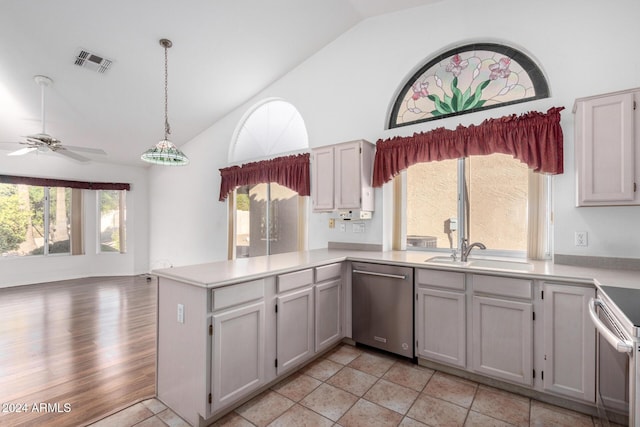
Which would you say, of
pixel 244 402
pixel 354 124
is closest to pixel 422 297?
pixel 244 402

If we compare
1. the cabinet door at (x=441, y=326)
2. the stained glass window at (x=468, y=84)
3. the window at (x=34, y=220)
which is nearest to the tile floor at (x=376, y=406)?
the cabinet door at (x=441, y=326)

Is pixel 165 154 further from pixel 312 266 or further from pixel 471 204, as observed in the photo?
pixel 471 204

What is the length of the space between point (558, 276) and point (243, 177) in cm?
408

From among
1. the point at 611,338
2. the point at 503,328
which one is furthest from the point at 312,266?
the point at 611,338

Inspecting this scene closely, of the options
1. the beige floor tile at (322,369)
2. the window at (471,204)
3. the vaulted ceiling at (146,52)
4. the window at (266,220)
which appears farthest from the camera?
the window at (266,220)

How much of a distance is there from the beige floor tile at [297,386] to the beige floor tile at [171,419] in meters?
0.64

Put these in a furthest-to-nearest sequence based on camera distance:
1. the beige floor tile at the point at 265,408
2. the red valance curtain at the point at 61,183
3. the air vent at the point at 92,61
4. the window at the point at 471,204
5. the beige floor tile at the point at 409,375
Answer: the red valance curtain at the point at 61,183
the air vent at the point at 92,61
the window at the point at 471,204
the beige floor tile at the point at 409,375
the beige floor tile at the point at 265,408

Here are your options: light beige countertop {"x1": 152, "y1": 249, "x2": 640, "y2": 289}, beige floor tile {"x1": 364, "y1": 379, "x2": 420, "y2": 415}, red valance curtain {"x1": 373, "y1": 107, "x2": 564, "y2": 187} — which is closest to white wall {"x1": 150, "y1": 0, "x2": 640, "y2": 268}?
red valance curtain {"x1": 373, "y1": 107, "x2": 564, "y2": 187}

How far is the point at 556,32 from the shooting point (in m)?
2.56

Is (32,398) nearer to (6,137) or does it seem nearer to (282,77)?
(282,77)

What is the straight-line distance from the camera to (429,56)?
3.21 meters

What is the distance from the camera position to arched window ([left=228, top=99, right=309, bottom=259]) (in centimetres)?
438

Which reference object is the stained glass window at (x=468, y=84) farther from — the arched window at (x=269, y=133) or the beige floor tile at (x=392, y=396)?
the beige floor tile at (x=392, y=396)

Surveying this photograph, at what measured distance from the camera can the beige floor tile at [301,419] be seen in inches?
73.8
